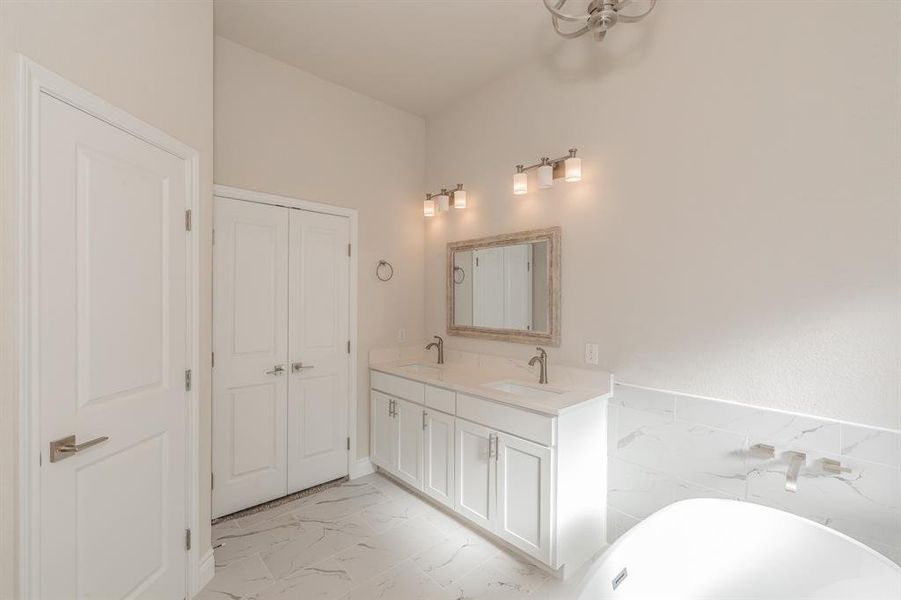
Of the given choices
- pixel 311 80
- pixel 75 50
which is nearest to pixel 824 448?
pixel 75 50

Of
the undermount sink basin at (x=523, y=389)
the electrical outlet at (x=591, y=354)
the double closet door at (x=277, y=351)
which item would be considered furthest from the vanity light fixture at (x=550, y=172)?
the double closet door at (x=277, y=351)

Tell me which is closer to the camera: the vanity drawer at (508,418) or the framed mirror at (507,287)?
the vanity drawer at (508,418)

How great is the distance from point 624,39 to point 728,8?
0.50 meters

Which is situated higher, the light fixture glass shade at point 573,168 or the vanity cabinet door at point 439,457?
the light fixture glass shade at point 573,168

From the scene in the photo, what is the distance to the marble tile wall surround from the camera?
1.48 metres

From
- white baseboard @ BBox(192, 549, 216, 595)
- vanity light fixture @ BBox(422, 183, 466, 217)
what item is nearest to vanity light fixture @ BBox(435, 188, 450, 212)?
vanity light fixture @ BBox(422, 183, 466, 217)

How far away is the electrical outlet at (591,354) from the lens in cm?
235

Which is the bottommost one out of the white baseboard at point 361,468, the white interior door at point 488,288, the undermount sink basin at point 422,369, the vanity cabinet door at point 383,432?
the white baseboard at point 361,468

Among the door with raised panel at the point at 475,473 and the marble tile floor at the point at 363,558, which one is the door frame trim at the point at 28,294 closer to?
the marble tile floor at the point at 363,558

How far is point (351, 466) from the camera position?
10.1 feet

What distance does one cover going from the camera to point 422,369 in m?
3.13

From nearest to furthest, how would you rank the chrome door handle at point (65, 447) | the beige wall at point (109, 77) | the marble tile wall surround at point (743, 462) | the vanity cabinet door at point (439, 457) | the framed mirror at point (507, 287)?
the beige wall at point (109, 77) → the chrome door handle at point (65, 447) → the marble tile wall surround at point (743, 462) → the vanity cabinet door at point (439, 457) → the framed mirror at point (507, 287)

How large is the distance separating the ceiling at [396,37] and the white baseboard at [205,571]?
9.97 ft

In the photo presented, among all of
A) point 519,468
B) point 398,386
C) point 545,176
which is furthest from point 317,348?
point 545,176
